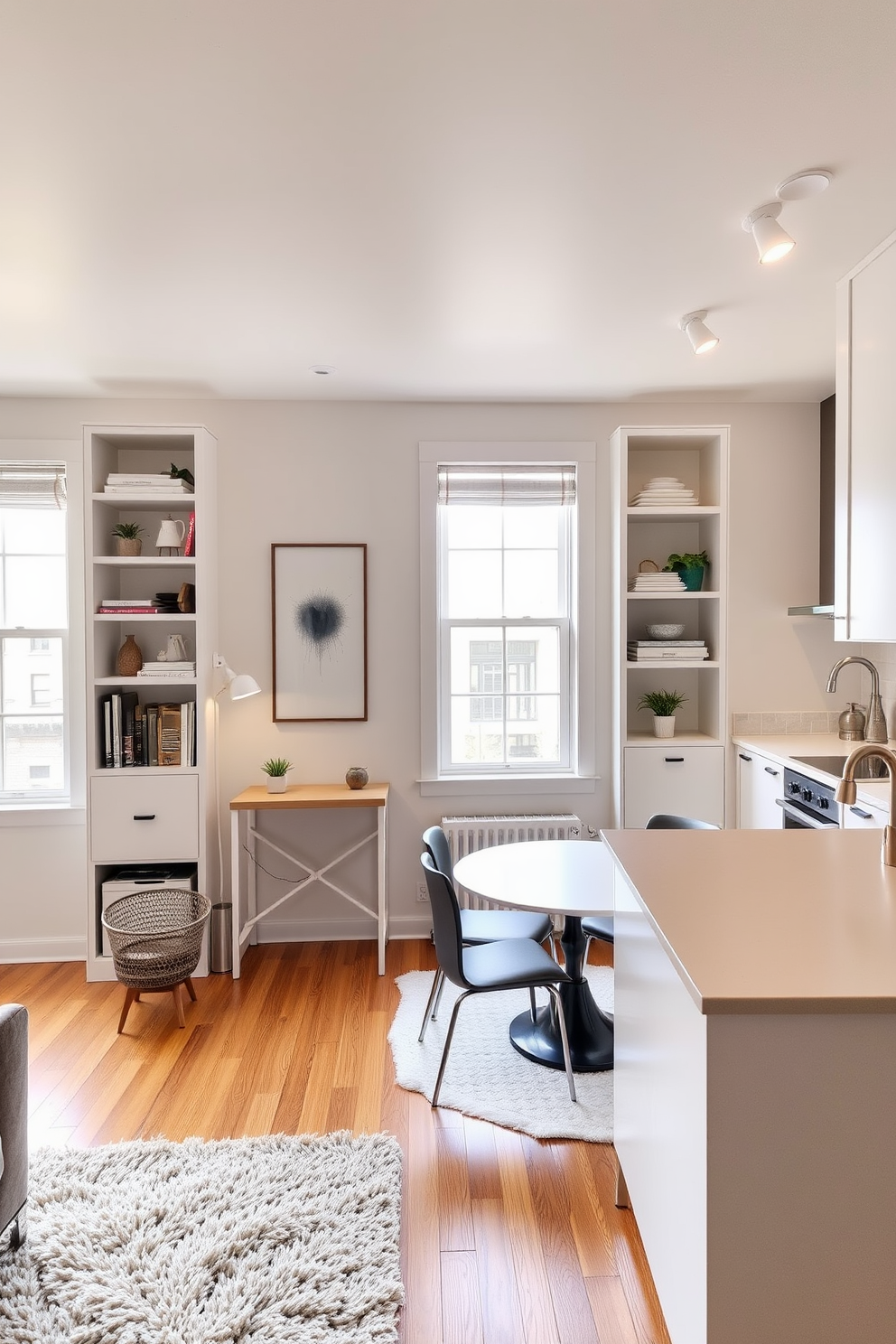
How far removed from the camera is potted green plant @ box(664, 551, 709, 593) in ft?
12.4

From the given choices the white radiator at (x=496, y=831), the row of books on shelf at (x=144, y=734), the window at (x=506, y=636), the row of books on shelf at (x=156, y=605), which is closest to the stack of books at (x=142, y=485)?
the row of books on shelf at (x=156, y=605)

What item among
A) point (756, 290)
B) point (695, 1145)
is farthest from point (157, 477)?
point (695, 1145)

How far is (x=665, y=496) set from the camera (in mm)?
3732

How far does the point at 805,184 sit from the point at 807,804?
6.81 feet

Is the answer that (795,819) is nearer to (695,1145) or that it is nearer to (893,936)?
(893,936)

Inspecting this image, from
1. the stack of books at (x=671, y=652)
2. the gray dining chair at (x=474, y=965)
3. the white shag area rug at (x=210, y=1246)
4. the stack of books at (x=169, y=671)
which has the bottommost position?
the white shag area rug at (x=210, y=1246)

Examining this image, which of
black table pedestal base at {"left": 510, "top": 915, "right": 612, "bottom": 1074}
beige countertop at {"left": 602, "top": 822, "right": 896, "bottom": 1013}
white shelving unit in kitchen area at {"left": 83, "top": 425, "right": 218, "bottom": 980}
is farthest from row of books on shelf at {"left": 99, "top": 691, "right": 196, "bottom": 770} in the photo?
beige countertop at {"left": 602, "top": 822, "right": 896, "bottom": 1013}

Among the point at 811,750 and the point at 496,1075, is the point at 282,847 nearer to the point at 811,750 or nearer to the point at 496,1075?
the point at 496,1075

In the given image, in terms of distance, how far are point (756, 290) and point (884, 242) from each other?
0.44 meters

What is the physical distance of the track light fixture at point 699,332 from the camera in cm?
273

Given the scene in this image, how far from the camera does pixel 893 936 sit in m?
1.27

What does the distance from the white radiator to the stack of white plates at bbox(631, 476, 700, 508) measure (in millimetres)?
1566

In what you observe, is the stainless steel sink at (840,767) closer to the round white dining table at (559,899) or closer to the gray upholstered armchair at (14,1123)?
the round white dining table at (559,899)

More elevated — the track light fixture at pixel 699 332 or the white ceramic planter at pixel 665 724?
the track light fixture at pixel 699 332
